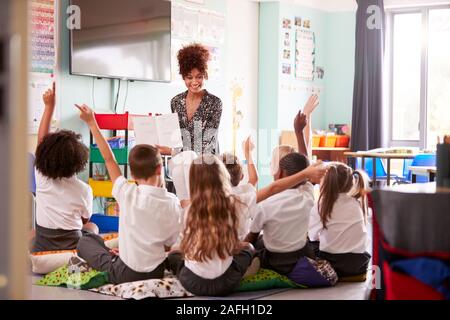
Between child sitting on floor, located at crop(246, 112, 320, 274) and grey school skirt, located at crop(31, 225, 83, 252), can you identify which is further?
grey school skirt, located at crop(31, 225, 83, 252)

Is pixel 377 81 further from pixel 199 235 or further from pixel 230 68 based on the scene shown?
pixel 199 235

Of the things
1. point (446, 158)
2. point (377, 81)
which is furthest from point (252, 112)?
point (446, 158)

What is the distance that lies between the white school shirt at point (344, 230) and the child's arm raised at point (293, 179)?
9.9 inches

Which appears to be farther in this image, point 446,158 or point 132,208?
point 132,208

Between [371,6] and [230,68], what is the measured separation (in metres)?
2.10

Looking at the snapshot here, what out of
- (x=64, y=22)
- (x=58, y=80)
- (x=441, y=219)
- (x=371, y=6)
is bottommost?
(x=441, y=219)

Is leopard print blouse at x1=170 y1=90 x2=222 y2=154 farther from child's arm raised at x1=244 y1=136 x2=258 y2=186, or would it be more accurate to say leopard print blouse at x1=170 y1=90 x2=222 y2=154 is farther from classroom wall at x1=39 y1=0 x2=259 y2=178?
classroom wall at x1=39 y1=0 x2=259 y2=178

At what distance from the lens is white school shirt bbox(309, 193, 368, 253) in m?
3.99

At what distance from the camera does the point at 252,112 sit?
348 inches

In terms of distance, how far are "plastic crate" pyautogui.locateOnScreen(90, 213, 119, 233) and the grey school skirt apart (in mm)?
1598

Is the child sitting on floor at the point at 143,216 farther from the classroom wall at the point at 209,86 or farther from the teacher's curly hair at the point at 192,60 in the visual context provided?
the classroom wall at the point at 209,86

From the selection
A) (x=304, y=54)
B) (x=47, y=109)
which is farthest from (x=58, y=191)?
(x=304, y=54)

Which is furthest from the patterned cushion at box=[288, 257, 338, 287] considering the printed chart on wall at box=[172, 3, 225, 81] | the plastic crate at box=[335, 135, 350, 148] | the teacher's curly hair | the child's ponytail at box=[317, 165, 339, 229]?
the plastic crate at box=[335, 135, 350, 148]
